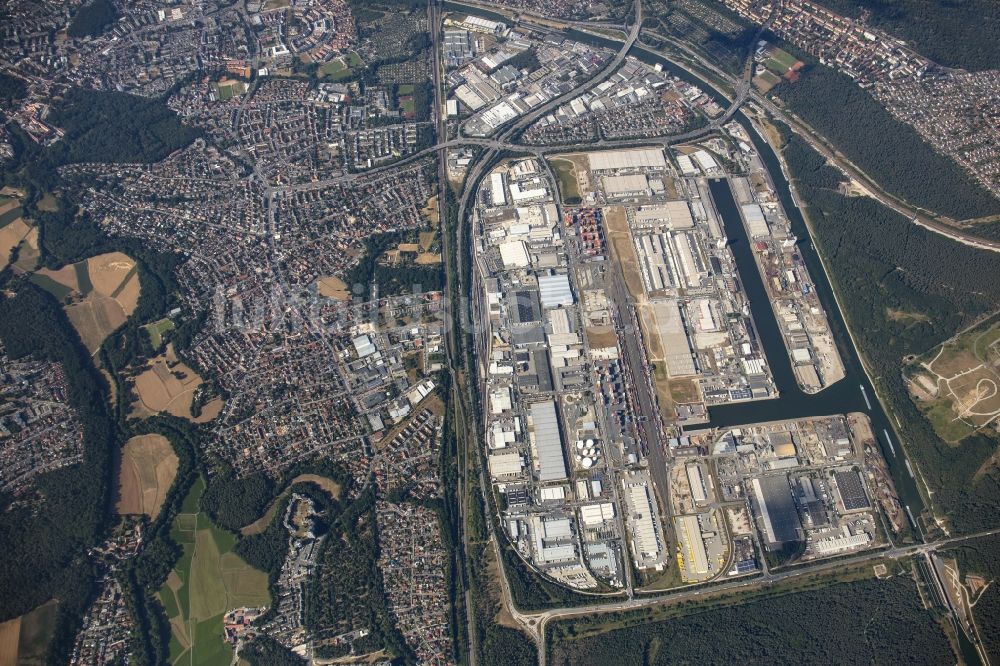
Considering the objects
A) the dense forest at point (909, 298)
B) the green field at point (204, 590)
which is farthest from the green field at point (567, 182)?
the green field at point (204, 590)

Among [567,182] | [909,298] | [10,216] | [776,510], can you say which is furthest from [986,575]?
[10,216]

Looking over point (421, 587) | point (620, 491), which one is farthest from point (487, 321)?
point (421, 587)

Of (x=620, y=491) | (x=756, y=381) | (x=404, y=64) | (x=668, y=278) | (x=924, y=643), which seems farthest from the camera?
(x=404, y=64)

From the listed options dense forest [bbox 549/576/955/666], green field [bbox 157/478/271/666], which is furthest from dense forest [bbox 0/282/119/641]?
dense forest [bbox 549/576/955/666]

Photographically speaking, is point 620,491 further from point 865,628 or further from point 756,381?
point 865,628

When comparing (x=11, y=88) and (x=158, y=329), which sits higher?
(x=11, y=88)

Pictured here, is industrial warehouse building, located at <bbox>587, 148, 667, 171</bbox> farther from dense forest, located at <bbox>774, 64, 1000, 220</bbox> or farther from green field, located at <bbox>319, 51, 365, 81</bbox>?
green field, located at <bbox>319, 51, 365, 81</bbox>

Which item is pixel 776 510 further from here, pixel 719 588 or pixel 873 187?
pixel 873 187
